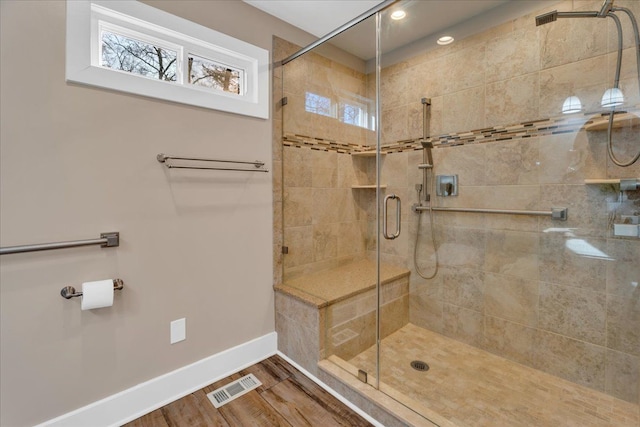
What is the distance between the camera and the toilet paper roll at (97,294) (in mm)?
1436

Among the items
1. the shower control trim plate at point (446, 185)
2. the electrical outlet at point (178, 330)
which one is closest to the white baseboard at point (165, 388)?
the electrical outlet at point (178, 330)

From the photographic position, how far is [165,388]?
5.77ft

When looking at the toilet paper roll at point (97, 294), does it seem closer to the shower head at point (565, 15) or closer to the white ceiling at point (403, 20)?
the white ceiling at point (403, 20)

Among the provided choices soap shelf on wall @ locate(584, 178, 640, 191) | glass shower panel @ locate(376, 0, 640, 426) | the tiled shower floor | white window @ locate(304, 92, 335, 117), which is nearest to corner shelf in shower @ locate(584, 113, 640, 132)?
glass shower panel @ locate(376, 0, 640, 426)

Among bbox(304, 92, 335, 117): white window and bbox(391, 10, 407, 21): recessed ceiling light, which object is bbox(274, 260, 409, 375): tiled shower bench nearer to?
bbox(304, 92, 335, 117): white window

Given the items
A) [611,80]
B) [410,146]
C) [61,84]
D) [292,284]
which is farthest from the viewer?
[410,146]

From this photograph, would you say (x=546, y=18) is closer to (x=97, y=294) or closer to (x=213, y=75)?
(x=213, y=75)

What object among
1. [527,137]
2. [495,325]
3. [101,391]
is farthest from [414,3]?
[101,391]

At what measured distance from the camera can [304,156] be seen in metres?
2.44

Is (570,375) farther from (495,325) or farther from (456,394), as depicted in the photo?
(456,394)

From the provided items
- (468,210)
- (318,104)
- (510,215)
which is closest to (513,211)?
(510,215)

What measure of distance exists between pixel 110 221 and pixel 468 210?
2.38 meters

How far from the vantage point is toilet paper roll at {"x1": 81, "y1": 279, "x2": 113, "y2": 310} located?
4.71 feet

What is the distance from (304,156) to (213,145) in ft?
2.51
